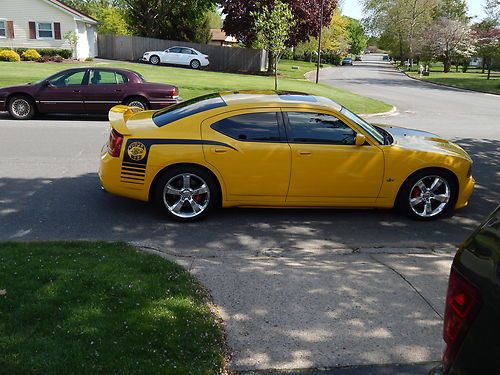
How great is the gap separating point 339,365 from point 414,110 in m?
18.9

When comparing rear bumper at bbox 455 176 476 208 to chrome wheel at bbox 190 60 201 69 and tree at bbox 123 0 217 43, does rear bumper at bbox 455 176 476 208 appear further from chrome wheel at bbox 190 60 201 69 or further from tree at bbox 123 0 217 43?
tree at bbox 123 0 217 43

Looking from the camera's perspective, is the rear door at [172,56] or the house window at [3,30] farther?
the house window at [3,30]

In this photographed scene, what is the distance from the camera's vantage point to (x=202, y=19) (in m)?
46.4

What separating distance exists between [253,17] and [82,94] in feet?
75.5

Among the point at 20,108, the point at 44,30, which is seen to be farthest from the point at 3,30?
the point at 20,108

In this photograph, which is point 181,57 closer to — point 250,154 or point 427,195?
point 250,154

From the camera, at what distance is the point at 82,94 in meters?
13.5

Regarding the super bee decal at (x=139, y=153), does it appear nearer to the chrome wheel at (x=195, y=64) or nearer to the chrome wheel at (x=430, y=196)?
the chrome wheel at (x=430, y=196)

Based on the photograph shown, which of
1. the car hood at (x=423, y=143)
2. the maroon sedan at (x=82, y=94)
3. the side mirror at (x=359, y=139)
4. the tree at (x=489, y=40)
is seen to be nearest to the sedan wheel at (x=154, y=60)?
the maroon sedan at (x=82, y=94)

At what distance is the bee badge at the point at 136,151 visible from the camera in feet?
19.1

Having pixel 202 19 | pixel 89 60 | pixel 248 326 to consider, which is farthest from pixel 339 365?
pixel 202 19

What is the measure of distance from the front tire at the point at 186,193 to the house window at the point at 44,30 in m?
36.6

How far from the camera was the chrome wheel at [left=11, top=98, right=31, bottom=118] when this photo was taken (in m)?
13.3

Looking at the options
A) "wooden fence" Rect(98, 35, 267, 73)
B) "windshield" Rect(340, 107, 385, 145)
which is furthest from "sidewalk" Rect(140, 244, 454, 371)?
"wooden fence" Rect(98, 35, 267, 73)
